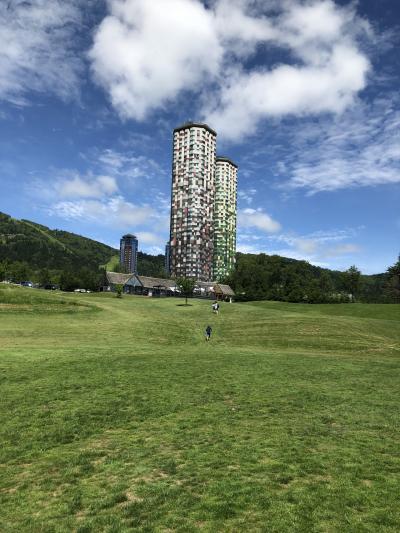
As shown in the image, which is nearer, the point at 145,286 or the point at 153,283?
the point at 145,286

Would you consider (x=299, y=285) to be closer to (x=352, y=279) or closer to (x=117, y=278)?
(x=352, y=279)

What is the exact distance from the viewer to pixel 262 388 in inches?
760

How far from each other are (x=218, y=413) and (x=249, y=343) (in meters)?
26.7

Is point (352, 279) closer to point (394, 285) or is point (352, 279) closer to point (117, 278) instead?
point (394, 285)

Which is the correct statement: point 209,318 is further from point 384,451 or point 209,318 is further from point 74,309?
point 384,451

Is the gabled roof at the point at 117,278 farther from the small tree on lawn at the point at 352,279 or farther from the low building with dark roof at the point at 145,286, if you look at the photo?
the small tree on lawn at the point at 352,279

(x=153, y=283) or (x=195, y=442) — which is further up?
(x=153, y=283)

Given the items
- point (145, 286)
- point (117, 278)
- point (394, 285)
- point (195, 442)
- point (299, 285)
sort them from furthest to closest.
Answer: point (299, 285) < point (145, 286) < point (117, 278) < point (394, 285) < point (195, 442)

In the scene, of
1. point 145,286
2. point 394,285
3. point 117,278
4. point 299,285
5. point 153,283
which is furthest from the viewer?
point 299,285

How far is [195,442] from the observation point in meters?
11.9

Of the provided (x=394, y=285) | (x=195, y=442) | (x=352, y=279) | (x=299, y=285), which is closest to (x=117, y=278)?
(x=299, y=285)

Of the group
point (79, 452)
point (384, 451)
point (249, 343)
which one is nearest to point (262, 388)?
point (384, 451)

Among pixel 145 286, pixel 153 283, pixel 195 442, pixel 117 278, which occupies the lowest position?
pixel 195 442

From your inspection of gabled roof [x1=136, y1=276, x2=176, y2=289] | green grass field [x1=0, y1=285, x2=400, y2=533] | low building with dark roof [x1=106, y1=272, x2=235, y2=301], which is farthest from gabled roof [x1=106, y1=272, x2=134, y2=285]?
green grass field [x1=0, y1=285, x2=400, y2=533]
